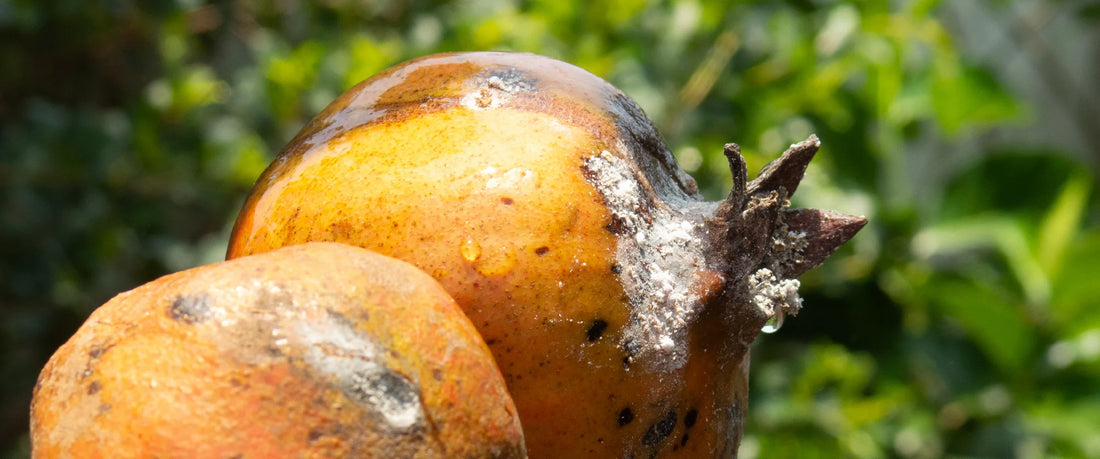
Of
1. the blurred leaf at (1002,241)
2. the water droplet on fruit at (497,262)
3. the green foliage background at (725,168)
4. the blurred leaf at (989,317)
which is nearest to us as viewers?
the water droplet on fruit at (497,262)

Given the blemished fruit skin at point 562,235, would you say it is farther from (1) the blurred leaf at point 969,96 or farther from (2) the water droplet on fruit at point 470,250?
(1) the blurred leaf at point 969,96

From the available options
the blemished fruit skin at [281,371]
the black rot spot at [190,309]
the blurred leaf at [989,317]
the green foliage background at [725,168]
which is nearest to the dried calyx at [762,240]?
the blemished fruit skin at [281,371]

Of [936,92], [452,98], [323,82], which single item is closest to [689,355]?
[452,98]

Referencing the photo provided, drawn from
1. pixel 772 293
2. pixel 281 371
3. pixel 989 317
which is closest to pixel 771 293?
pixel 772 293

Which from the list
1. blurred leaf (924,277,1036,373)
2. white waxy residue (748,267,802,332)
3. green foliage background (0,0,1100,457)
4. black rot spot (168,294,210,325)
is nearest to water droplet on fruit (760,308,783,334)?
white waxy residue (748,267,802,332)

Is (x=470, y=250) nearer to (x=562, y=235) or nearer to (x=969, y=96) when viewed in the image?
(x=562, y=235)

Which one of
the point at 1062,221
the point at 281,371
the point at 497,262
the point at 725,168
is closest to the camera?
the point at 281,371
